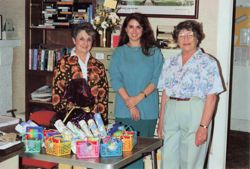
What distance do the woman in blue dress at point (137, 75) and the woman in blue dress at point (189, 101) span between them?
9.0 inches

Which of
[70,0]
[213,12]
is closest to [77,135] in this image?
[213,12]

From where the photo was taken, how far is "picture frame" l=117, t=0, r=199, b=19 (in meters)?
4.15

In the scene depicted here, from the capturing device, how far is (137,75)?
3348mm

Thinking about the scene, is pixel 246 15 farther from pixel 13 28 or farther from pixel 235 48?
pixel 13 28

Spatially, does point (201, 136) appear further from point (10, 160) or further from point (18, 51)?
point (18, 51)

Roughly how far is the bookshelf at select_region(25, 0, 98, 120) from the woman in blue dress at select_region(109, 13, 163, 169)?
1.32 m

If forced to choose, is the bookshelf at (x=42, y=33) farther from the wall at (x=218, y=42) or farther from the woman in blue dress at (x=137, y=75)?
the woman in blue dress at (x=137, y=75)

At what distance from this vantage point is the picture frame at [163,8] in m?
4.15

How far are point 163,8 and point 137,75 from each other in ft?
3.77


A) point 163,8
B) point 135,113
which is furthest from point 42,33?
point 135,113

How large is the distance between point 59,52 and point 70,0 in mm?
544

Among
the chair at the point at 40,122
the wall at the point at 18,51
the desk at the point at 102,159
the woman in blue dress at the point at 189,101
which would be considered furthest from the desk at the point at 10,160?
the wall at the point at 18,51

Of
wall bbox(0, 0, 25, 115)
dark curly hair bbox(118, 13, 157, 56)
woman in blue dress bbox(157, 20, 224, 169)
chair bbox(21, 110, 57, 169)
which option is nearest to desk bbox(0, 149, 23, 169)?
chair bbox(21, 110, 57, 169)

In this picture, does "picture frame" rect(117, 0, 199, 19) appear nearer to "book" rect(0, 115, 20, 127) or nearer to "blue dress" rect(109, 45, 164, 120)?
"blue dress" rect(109, 45, 164, 120)
